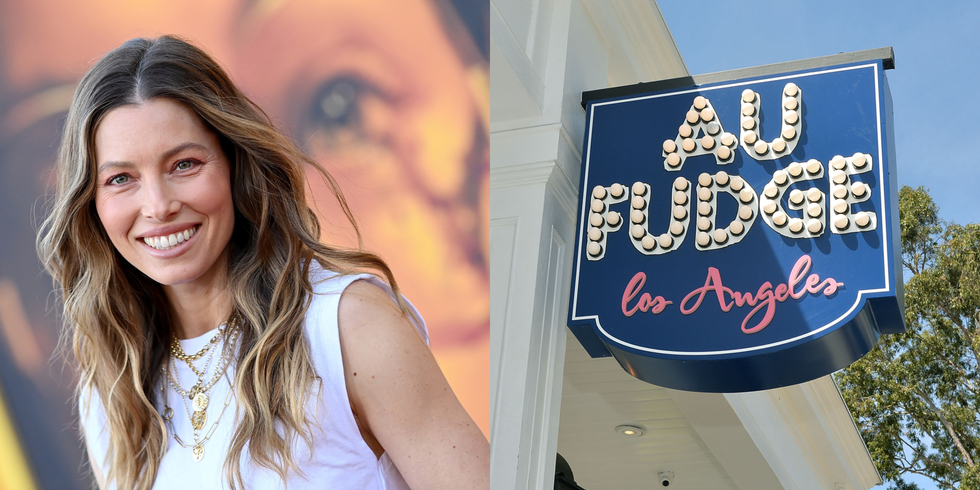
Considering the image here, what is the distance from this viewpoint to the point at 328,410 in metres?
1.47

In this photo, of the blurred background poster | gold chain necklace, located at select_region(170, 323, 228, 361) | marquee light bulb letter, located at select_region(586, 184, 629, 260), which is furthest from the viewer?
marquee light bulb letter, located at select_region(586, 184, 629, 260)

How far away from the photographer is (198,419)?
1.35 metres

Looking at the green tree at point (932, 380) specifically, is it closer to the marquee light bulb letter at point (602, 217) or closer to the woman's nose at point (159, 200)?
the marquee light bulb letter at point (602, 217)

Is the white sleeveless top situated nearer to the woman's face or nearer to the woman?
the woman

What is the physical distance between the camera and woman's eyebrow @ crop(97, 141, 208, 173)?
1273mm

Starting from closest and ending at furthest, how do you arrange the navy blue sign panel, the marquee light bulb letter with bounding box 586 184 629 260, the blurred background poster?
the blurred background poster
the navy blue sign panel
the marquee light bulb letter with bounding box 586 184 629 260

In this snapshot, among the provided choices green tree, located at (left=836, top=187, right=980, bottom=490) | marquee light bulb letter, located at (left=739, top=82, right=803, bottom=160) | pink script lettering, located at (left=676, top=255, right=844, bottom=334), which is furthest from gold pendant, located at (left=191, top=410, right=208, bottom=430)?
green tree, located at (left=836, top=187, right=980, bottom=490)

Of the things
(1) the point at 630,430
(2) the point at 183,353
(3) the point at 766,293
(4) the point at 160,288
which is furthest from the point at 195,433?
(1) the point at 630,430

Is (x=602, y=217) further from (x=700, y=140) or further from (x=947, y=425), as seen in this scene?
(x=947, y=425)

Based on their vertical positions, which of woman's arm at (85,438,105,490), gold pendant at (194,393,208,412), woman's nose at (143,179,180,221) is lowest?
woman's arm at (85,438,105,490)

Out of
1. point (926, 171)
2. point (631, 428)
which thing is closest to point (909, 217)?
point (631, 428)

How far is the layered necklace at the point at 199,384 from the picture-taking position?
4.41 ft

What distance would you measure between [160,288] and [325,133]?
0.40 metres

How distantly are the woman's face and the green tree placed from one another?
1504cm
